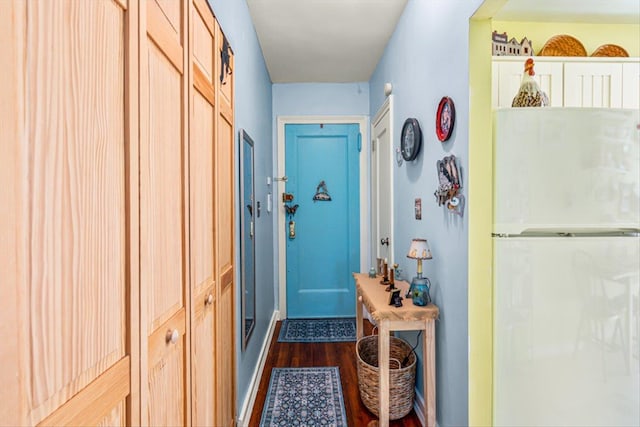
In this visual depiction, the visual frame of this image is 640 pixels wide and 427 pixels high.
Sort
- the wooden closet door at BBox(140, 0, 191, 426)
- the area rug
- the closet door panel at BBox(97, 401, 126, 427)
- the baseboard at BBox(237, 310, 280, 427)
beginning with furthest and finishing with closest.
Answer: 1. the area rug
2. the baseboard at BBox(237, 310, 280, 427)
3. the wooden closet door at BBox(140, 0, 191, 426)
4. the closet door panel at BBox(97, 401, 126, 427)

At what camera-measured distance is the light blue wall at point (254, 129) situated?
1.99 metres

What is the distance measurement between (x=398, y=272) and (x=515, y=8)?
177 cm

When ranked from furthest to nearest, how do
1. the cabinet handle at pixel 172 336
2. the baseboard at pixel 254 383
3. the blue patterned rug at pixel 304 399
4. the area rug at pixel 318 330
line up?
1. the area rug at pixel 318 330
2. the blue patterned rug at pixel 304 399
3. the baseboard at pixel 254 383
4. the cabinet handle at pixel 172 336

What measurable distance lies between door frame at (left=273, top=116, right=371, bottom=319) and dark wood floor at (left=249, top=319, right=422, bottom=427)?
1.78 ft

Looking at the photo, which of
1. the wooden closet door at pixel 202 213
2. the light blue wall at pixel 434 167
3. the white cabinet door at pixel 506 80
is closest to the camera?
the wooden closet door at pixel 202 213

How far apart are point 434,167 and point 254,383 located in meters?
1.80

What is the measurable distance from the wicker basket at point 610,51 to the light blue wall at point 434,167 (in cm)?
107

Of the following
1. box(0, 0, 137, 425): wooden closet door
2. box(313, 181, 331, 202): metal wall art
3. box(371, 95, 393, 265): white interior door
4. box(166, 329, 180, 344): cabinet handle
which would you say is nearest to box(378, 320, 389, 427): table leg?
box(371, 95, 393, 265): white interior door

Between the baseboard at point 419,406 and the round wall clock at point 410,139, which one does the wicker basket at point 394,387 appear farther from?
the round wall clock at point 410,139

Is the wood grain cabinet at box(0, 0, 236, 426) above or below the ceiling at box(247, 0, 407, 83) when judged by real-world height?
below

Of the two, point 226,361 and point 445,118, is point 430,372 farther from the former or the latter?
point 445,118

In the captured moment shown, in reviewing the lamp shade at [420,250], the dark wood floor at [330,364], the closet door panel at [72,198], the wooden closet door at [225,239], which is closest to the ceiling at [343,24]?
the wooden closet door at [225,239]

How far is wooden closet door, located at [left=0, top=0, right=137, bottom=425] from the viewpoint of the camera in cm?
47

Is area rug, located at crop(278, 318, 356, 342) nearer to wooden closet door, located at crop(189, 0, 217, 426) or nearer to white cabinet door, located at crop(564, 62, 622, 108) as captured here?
wooden closet door, located at crop(189, 0, 217, 426)
